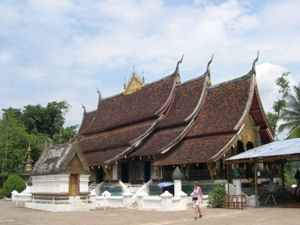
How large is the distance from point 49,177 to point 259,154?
9.03 metres

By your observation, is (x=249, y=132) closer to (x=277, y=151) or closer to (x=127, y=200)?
(x=277, y=151)

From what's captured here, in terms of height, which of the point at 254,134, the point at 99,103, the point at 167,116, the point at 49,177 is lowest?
the point at 49,177

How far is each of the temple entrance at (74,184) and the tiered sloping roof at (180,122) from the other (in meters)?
5.04

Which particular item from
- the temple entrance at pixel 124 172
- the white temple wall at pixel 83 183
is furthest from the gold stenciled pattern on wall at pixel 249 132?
the white temple wall at pixel 83 183

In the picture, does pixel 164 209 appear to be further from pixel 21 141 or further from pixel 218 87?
pixel 21 141

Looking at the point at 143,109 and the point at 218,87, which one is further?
the point at 143,109

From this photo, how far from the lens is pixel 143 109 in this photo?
26641 mm

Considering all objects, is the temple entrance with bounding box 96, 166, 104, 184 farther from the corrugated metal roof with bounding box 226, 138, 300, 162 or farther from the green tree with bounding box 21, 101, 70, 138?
the green tree with bounding box 21, 101, 70, 138

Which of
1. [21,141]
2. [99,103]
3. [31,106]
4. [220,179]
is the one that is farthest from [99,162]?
[31,106]

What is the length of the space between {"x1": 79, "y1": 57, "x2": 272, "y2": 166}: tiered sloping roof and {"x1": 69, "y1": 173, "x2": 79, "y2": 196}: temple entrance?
5.04 meters

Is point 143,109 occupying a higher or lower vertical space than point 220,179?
higher

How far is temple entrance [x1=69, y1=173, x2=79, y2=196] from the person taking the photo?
17188mm

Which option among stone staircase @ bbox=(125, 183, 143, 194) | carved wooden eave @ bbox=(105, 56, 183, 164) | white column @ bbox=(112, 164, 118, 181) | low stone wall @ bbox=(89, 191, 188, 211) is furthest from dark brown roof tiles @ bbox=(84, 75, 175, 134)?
low stone wall @ bbox=(89, 191, 188, 211)

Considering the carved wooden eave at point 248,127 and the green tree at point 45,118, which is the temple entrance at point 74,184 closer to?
the carved wooden eave at point 248,127
